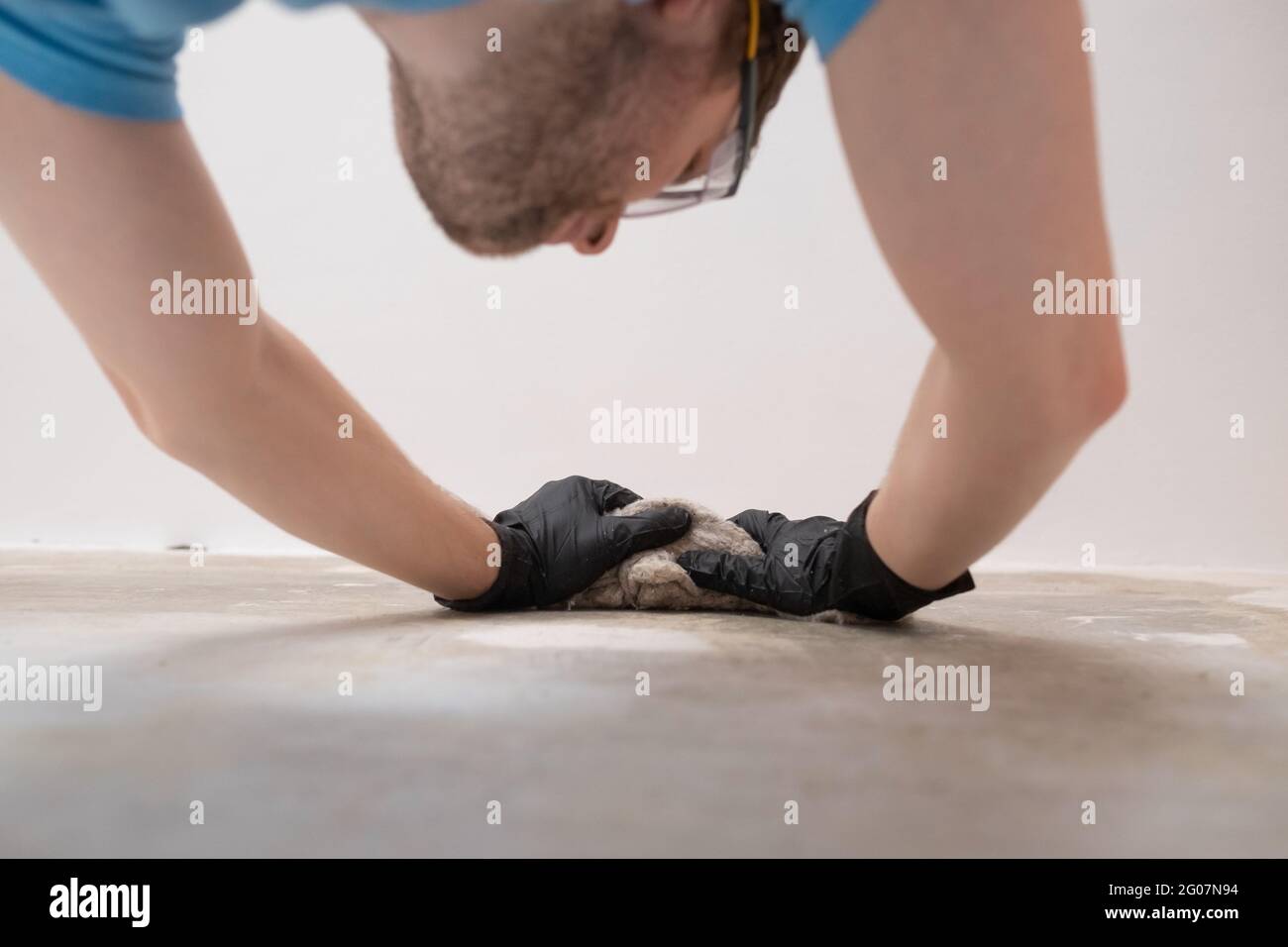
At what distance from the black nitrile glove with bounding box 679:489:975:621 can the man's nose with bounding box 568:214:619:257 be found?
40cm

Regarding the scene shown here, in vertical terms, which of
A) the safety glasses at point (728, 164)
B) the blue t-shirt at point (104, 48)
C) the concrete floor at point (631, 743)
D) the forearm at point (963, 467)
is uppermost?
the blue t-shirt at point (104, 48)

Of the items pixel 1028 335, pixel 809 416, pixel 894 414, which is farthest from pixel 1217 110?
pixel 1028 335

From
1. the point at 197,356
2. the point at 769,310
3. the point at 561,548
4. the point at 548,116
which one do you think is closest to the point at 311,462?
the point at 197,356

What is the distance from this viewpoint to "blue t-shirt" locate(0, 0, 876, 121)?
71 centimetres

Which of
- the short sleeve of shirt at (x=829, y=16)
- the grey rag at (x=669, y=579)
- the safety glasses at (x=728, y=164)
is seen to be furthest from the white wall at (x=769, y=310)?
the short sleeve of shirt at (x=829, y=16)

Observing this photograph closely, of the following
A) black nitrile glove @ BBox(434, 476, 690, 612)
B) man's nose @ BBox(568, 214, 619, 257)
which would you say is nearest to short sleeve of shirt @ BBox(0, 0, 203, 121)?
man's nose @ BBox(568, 214, 619, 257)

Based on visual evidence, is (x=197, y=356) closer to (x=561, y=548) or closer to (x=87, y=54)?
(x=87, y=54)

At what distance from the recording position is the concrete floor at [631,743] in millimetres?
572

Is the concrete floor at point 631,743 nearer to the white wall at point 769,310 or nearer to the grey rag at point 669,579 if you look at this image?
the grey rag at point 669,579

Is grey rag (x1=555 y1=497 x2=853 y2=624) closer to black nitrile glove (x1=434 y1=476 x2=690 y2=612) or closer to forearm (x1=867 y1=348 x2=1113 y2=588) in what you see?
black nitrile glove (x1=434 y1=476 x2=690 y2=612)

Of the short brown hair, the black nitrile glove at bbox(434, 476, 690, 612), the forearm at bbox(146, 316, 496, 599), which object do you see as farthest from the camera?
the black nitrile glove at bbox(434, 476, 690, 612)

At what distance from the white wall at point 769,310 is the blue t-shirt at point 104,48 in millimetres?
1606
